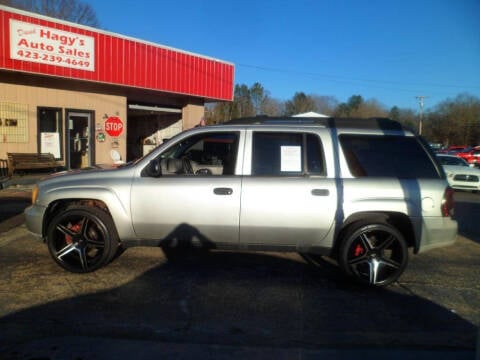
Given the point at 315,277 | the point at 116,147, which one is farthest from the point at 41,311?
the point at 116,147

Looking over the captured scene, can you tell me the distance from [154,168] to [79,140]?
11.6 meters

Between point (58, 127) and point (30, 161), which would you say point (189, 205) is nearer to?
point (30, 161)

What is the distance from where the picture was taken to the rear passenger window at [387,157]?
4.63 meters

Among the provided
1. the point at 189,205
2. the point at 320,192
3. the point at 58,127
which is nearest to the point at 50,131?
the point at 58,127

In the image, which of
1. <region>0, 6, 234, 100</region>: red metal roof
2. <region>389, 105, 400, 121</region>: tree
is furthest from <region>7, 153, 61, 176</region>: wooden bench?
<region>389, 105, 400, 121</region>: tree

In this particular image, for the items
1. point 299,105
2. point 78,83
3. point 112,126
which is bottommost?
point 112,126

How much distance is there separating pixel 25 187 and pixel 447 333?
11.4 meters

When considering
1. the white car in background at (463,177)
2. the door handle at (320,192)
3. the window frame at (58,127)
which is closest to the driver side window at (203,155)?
the door handle at (320,192)

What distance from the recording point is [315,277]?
16.3ft

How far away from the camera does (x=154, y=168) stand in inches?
183

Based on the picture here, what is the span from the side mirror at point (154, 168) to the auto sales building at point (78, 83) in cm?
773

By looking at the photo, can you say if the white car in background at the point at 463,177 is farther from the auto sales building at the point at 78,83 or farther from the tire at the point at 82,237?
the tire at the point at 82,237

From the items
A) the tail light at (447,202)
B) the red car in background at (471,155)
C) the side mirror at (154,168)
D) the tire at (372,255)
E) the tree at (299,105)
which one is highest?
the tree at (299,105)

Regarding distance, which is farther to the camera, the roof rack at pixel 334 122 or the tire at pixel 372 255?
the roof rack at pixel 334 122
